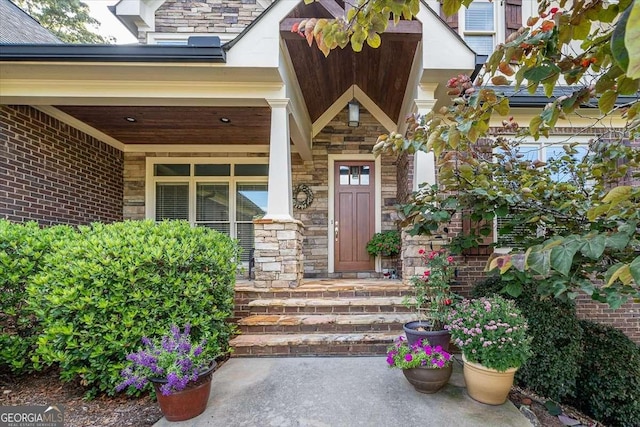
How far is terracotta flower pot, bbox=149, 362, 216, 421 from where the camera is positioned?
203 centimetres

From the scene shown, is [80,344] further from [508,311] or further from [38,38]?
[38,38]

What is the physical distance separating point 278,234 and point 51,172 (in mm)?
3520

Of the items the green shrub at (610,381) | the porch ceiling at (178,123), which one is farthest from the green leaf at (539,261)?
the porch ceiling at (178,123)

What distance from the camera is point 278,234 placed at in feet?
12.4

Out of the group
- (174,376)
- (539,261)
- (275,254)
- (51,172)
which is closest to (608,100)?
(539,261)

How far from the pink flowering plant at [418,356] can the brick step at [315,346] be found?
24.7 inches

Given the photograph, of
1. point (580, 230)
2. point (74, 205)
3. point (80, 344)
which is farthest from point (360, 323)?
point (74, 205)

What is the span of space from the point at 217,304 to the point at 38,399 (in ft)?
4.75

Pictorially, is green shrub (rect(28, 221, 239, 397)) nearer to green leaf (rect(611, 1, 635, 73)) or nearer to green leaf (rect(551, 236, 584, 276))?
green leaf (rect(551, 236, 584, 276))

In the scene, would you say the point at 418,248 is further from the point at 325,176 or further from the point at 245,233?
the point at 245,233

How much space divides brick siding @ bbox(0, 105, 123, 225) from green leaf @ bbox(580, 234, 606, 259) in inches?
219

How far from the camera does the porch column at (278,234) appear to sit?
3.76 meters

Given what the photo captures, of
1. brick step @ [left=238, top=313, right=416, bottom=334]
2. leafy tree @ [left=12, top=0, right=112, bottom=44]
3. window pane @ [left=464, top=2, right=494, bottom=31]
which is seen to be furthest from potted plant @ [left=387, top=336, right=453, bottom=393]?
leafy tree @ [left=12, top=0, right=112, bottom=44]

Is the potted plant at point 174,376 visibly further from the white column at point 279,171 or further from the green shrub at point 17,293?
the white column at point 279,171
